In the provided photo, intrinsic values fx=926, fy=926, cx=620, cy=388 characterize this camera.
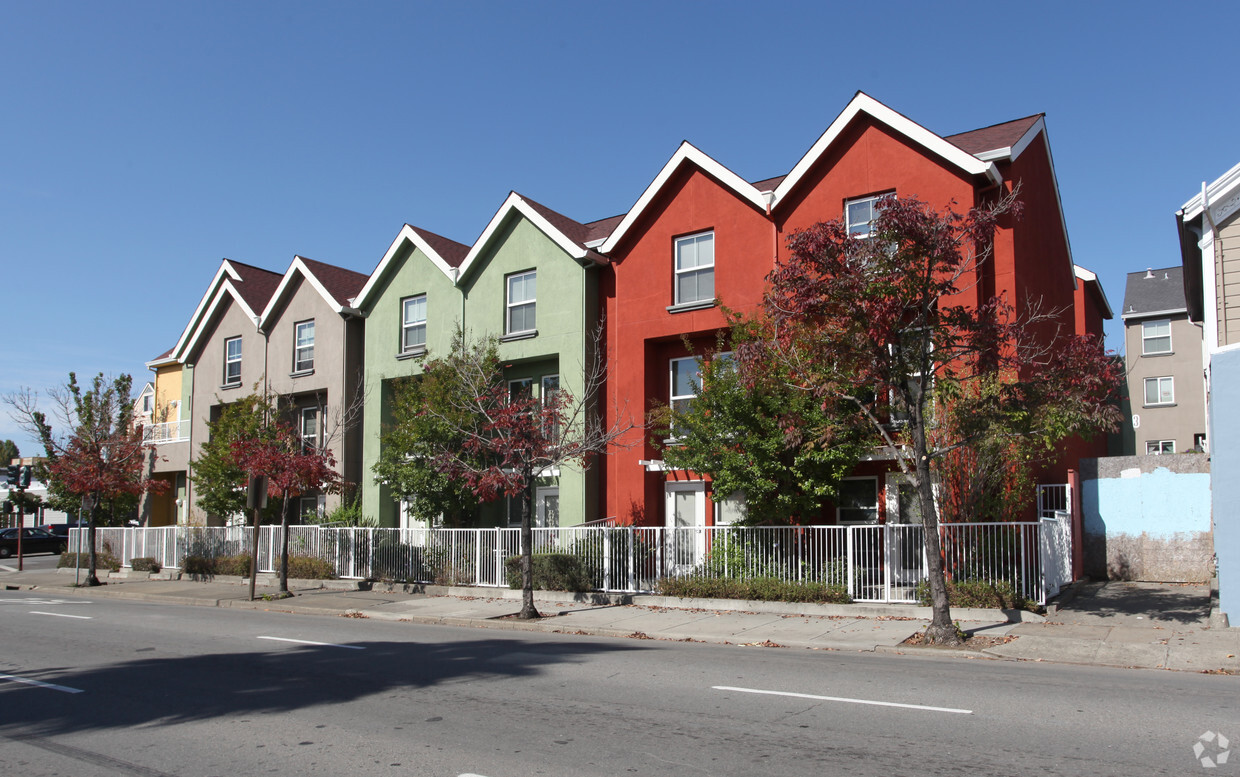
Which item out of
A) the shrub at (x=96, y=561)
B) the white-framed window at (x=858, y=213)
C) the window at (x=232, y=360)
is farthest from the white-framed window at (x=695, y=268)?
the shrub at (x=96, y=561)

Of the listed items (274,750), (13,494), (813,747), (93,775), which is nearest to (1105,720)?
(813,747)

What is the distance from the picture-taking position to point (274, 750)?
6.94 metres

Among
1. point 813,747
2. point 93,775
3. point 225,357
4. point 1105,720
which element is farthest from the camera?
point 225,357

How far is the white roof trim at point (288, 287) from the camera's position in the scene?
27.8m

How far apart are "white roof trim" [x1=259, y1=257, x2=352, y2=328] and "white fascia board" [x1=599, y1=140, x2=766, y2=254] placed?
9.66m

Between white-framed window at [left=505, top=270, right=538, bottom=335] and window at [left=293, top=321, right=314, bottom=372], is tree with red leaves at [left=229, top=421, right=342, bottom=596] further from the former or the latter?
window at [left=293, top=321, right=314, bottom=372]

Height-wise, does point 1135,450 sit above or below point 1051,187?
below

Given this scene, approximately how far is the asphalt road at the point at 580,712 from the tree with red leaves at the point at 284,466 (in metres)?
7.84

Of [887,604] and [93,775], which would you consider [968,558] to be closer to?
[887,604]

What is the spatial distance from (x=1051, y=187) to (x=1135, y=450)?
1508 centimetres

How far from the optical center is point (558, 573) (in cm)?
1925

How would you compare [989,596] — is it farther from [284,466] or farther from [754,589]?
[284,466]

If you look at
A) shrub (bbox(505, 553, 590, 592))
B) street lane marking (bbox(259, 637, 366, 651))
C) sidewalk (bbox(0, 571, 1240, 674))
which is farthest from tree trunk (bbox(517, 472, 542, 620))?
street lane marking (bbox(259, 637, 366, 651))

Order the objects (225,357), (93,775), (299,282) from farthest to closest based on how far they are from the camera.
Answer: (225,357) → (299,282) → (93,775)
